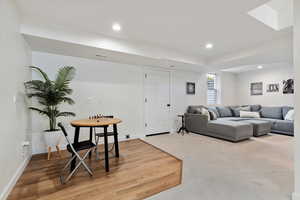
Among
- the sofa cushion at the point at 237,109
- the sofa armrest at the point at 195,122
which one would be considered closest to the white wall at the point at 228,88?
the sofa cushion at the point at 237,109

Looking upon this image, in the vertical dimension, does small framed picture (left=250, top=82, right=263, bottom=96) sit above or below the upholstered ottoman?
above

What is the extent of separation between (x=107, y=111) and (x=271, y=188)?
345cm

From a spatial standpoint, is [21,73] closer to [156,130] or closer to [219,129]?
[156,130]

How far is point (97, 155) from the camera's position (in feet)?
9.18

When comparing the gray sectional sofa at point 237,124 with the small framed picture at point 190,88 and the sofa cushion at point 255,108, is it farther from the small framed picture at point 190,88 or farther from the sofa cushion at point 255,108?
the small framed picture at point 190,88

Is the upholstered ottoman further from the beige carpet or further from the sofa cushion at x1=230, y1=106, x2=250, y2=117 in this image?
the sofa cushion at x1=230, y1=106, x2=250, y2=117

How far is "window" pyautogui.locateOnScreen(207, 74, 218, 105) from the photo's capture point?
243 inches

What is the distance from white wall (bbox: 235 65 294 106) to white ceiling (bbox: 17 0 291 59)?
3.38 metres

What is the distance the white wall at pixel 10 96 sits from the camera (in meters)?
1.61

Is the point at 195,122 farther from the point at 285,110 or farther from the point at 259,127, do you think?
the point at 285,110

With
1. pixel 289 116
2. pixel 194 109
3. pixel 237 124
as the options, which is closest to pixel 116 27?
pixel 194 109

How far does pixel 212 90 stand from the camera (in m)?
6.32

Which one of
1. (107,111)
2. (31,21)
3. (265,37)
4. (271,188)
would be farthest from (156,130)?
(31,21)

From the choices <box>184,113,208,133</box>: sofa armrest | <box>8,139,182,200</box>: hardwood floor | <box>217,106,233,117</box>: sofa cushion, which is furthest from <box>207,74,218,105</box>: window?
<box>8,139,182,200</box>: hardwood floor
